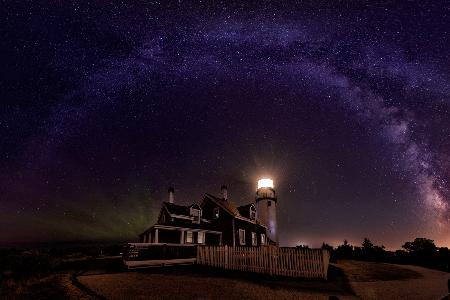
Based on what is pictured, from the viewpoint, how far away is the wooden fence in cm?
1393

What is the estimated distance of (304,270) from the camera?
1422 centimetres

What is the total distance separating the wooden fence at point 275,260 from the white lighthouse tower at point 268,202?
14.4 metres

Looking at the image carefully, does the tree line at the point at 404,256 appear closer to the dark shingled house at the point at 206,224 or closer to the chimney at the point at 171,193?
the dark shingled house at the point at 206,224

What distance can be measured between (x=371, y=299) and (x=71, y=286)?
449 inches

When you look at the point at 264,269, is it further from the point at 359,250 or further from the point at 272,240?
the point at 359,250

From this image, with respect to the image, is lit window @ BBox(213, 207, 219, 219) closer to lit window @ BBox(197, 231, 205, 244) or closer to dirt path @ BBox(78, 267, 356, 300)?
lit window @ BBox(197, 231, 205, 244)

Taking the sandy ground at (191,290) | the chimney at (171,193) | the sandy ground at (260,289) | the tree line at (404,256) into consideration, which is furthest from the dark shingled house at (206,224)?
the sandy ground at (260,289)

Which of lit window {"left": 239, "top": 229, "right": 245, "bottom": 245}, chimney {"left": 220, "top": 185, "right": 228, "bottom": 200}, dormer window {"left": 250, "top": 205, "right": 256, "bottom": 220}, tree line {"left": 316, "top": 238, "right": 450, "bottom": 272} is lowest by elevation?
tree line {"left": 316, "top": 238, "right": 450, "bottom": 272}

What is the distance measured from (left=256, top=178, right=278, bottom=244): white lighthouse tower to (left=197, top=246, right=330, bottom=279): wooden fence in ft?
47.2

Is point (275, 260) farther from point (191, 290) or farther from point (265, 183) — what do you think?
point (265, 183)

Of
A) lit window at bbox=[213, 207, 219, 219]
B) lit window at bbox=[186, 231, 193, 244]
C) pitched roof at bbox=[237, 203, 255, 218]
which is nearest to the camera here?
lit window at bbox=[186, 231, 193, 244]

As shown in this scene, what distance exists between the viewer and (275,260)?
15.3m

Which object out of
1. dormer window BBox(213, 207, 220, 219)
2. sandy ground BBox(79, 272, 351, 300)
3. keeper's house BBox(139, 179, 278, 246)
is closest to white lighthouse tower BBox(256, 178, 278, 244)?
keeper's house BBox(139, 179, 278, 246)

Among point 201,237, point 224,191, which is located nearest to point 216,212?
point 201,237
